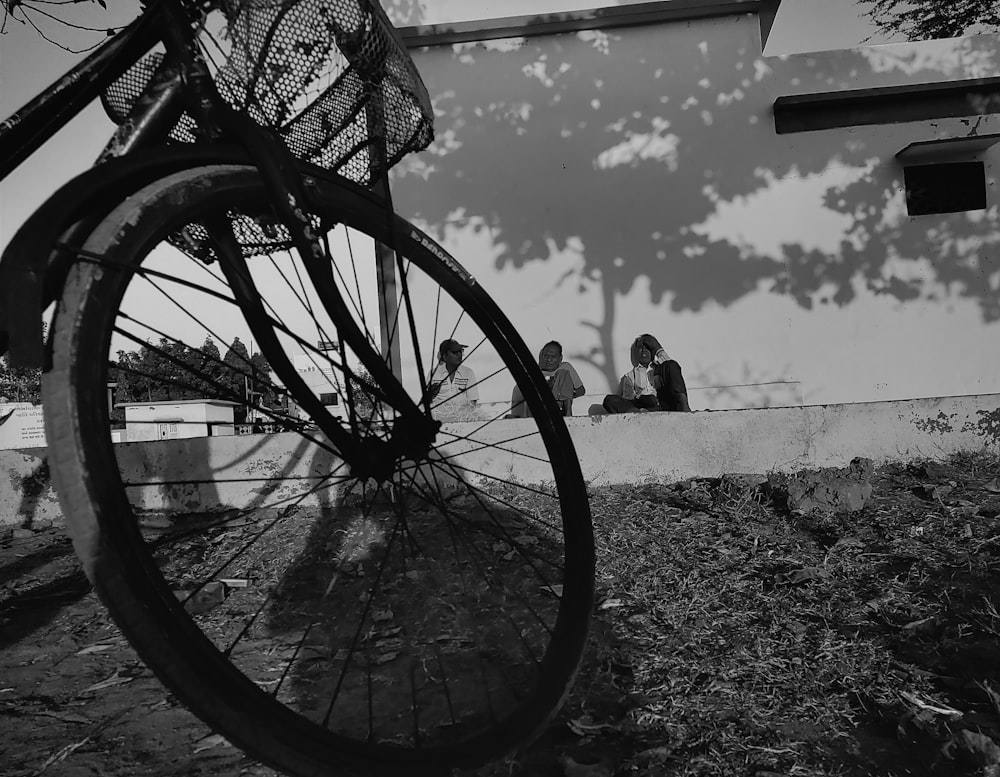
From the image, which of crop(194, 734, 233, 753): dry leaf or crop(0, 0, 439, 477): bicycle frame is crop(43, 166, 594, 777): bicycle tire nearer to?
crop(0, 0, 439, 477): bicycle frame

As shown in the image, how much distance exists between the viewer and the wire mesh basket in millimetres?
1429

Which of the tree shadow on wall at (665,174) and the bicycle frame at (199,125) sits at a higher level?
the tree shadow on wall at (665,174)

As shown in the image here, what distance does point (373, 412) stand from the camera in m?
1.53

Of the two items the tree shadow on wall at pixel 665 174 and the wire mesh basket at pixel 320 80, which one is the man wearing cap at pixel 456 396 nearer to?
the tree shadow on wall at pixel 665 174

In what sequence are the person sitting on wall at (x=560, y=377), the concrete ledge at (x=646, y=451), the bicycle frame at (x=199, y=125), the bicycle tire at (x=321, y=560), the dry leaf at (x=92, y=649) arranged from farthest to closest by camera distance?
the person sitting on wall at (x=560, y=377)
the concrete ledge at (x=646, y=451)
the dry leaf at (x=92, y=649)
the bicycle frame at (x=199, y=125)
the bicycle tire at (x=321, y=560)

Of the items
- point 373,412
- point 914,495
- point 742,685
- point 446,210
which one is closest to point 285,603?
point 373,412

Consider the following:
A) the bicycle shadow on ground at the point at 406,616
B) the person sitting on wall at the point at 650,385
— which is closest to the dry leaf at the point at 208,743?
the bicycle shadow on ground at the point at 406,616

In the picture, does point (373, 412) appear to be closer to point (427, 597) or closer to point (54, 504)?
point (427, 597)

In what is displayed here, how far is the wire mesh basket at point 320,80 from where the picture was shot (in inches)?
56.2

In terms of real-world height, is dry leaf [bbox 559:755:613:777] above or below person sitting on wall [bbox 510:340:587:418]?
below

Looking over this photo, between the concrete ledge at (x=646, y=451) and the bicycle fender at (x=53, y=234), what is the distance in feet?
8.34

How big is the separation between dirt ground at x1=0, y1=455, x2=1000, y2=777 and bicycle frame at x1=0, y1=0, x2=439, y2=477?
28.3 inches

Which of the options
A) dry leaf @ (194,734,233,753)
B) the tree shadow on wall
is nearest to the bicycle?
dry leaf @ (194,734,233,753)

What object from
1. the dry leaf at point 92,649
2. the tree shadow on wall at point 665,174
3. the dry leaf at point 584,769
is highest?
the tree shadow on wall at point 665,174
